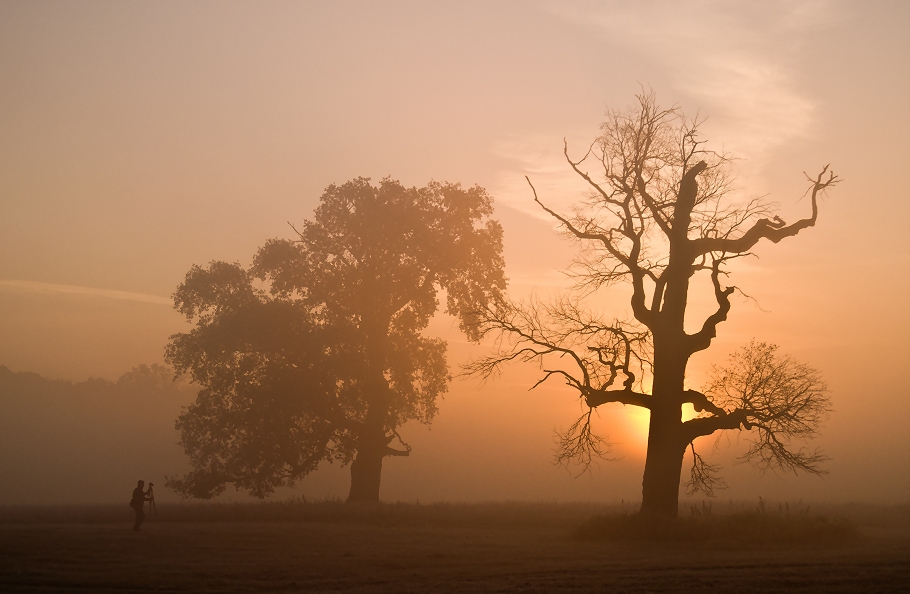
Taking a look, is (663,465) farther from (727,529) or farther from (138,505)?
(138,505)

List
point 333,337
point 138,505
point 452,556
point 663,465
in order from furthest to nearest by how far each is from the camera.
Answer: point 333,337 < point 138,505 < point 663,465 < point 452,556

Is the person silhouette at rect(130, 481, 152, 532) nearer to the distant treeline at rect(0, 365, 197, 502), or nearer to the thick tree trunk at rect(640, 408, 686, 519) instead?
the thick tree trunk at rect(640, 408, 686, 519)

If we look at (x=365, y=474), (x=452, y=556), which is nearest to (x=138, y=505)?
(x=452, y=556)

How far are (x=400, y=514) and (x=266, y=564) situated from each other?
11.2m

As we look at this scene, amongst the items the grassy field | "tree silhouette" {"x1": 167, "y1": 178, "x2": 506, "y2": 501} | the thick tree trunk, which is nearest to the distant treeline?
"tree silhouette" {"x1": 167, "y1": 178, "x2": 506, "y2": 501}

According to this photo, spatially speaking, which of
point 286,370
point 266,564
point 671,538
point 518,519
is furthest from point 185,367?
point 671,538

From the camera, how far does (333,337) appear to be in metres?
36.0

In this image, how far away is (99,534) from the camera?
21.5m

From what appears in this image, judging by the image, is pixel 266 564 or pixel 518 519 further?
pixel 518 519

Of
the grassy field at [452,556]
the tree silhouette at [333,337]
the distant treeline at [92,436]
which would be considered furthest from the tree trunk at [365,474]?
the distant treeline at [92,436]

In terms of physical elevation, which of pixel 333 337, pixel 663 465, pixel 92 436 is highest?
pixel 333 337

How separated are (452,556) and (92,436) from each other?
130443mm

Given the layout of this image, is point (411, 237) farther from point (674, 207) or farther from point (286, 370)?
point (674, 207)

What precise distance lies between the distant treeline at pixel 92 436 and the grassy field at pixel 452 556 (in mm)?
93064
